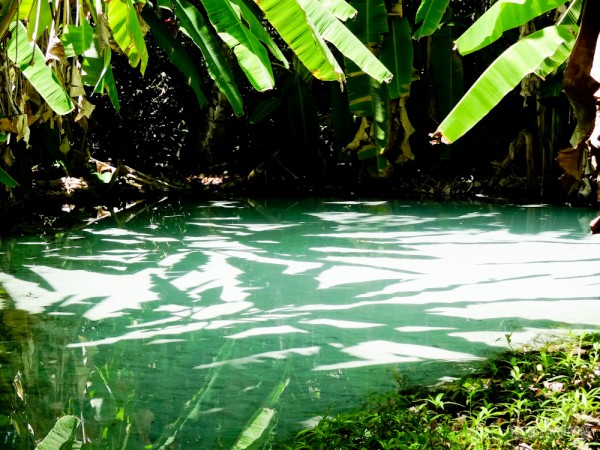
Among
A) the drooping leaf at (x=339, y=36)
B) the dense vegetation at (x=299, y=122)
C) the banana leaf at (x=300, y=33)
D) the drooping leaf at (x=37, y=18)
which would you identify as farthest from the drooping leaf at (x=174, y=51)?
the banana leaf at (x=300, y=33)

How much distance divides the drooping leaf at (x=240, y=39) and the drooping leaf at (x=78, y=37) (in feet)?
1.98

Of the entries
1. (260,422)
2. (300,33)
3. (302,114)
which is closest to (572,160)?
(300,33)

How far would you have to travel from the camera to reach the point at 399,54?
6828 mm

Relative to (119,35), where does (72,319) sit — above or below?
below

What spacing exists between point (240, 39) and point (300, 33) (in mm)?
393

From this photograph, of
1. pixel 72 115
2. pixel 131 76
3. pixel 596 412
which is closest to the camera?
pixel 596 412

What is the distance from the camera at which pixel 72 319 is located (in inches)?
140

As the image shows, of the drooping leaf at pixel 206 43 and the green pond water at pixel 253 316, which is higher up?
the drooping leaf at pixel 206 43

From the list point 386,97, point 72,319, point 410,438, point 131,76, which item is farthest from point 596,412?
point 131,76

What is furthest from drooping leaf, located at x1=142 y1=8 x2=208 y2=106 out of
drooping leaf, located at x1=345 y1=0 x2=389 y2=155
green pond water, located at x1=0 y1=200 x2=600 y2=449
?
drooping leaf, located at x1=345 y1=0 x2=389 y2=155

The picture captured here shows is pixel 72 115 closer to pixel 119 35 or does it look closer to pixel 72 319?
pixel 72 319

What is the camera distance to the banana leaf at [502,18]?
2238 millimetres

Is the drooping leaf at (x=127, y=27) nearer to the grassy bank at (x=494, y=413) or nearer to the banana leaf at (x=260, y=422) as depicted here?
the banana leaf at (x=260, y=422)

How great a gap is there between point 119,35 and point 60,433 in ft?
4.03
